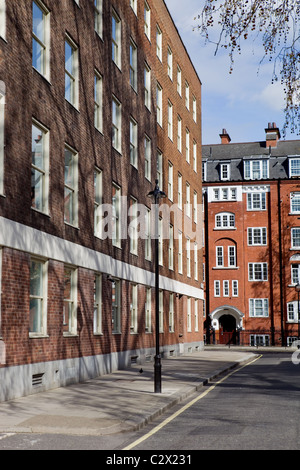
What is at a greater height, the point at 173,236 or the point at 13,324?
the point at 173,236

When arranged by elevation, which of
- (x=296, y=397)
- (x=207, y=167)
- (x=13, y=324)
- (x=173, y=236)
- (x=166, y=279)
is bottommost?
(x=296, y=397)

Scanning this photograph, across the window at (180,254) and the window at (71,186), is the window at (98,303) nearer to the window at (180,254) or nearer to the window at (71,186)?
the window at (71,186)

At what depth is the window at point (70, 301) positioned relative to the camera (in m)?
19.2

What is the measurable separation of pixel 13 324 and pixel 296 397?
691 cm

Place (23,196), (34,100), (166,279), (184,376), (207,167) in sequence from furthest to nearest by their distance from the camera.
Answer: (207,167), (166,279), (184,376), (34,100), (23,196)

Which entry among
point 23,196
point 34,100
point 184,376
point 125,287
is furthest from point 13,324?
point 125,287

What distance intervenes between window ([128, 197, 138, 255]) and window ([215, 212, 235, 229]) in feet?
110

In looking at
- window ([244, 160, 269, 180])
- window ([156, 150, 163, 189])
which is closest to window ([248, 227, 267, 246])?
window ([244, 160, 269, 180])

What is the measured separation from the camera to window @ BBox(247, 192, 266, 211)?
59.8m

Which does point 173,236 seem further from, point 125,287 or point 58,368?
point 58,368

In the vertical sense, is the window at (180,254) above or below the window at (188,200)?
below

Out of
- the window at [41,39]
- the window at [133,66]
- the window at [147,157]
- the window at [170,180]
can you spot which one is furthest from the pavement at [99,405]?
the window at [170,180]

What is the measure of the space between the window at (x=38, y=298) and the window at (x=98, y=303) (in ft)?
16.3

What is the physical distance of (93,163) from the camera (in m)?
22.0
